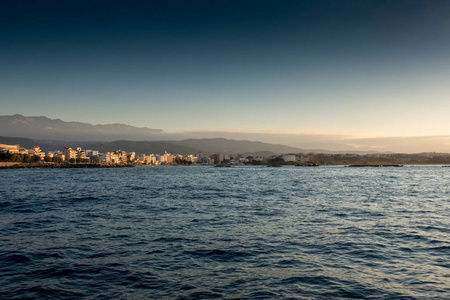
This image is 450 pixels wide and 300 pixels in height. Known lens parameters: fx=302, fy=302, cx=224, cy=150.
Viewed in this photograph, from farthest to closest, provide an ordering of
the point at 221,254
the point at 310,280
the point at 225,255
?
the point at 221,254
the point at 225,255
the point at 310,280

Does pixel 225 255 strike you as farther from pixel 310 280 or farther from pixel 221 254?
pixel 310 280

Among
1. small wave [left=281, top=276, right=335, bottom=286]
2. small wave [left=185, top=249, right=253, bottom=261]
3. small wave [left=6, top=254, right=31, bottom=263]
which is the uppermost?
small wave [left=281, top=276, right=335, bottom=286]

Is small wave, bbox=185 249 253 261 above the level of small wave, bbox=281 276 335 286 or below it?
below

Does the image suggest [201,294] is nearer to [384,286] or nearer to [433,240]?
[384,286]

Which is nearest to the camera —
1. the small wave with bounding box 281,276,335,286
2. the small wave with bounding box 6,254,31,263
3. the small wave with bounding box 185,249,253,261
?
the small wave with bounding box 281,276,335,286

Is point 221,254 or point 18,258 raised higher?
point 221,254

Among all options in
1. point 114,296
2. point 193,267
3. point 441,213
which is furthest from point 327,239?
point 441,213

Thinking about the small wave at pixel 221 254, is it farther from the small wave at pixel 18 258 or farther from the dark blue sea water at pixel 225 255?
the small wave at pixel 18 258

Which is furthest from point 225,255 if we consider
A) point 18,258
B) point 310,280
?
point 18,258

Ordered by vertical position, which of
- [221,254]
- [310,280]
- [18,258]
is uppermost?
[310,280]

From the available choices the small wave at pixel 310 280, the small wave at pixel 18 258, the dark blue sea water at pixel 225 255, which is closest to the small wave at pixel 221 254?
the dark blue sea water at pixel 225 255

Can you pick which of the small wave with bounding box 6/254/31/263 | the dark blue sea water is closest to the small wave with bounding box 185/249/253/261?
the dark blue sea water

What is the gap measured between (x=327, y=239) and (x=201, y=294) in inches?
403

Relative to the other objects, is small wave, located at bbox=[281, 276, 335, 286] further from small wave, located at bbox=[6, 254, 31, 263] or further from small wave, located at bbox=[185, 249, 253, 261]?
small wave, located at bbox=[6, 254, 31, 263]
